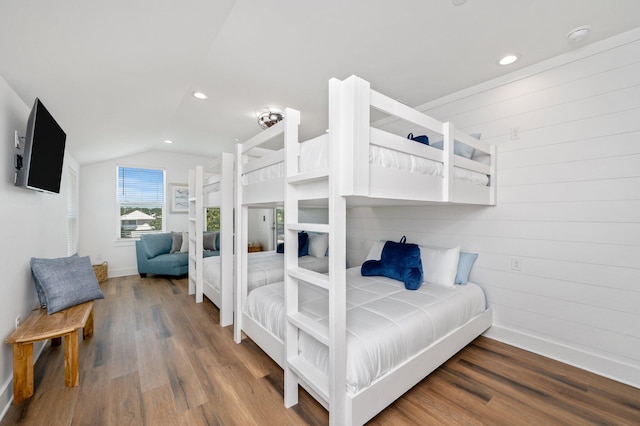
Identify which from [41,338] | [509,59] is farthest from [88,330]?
[509,59]

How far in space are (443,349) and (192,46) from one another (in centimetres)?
298

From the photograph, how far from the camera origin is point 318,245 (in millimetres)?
4051

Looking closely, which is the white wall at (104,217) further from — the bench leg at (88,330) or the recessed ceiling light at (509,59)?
the recessed ceiling light at (509,59)

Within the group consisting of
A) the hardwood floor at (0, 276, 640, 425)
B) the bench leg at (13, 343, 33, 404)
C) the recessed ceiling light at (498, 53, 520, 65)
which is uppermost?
the recessed ceiling light at (498, 53, 520, 65)

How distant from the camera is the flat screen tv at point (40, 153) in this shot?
176cm

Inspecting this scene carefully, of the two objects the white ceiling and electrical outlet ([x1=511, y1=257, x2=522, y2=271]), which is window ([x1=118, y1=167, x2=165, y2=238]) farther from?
electrical outlet ([x1=511, y1=257, x2=522, y2=271])

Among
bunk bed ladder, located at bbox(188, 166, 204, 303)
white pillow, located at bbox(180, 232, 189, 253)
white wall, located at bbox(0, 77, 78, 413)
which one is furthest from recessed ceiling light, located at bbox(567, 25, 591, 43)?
white pillow, located at bbox(180, 232, 189, 253)

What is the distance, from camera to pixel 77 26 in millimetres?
1467

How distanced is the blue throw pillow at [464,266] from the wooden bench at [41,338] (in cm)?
314

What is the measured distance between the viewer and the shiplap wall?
189cm

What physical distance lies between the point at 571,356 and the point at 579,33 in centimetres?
248

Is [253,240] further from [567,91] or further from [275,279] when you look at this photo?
[567,91]

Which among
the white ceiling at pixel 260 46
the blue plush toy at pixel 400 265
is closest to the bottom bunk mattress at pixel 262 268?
the blue plush toy at pixel 400 265

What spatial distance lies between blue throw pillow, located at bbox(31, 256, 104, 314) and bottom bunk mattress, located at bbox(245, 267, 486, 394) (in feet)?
4.52
